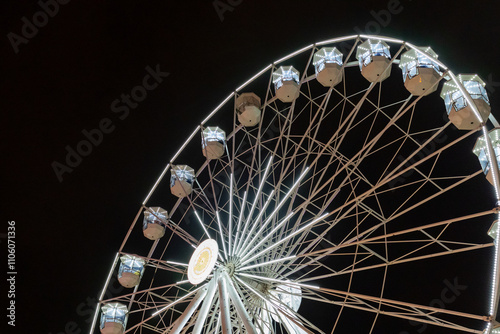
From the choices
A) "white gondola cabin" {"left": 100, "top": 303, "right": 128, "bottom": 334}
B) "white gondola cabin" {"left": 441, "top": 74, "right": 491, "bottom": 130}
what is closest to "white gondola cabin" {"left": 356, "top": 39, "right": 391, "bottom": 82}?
"white gondola cabin" {"left": 441, "top": 74, "right": 491, "bottom": 130}

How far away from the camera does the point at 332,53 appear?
11.4 m

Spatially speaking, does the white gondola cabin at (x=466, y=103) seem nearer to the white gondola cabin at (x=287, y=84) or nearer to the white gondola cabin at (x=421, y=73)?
the white gondola cabin at (x=421, y=73)

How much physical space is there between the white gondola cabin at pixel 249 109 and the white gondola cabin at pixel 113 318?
538 centimetres

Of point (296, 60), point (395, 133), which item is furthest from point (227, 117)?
point (395, 133)

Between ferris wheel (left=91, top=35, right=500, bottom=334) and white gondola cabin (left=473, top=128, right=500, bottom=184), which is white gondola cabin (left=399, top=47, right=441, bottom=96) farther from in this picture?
white gondola cabin (left=473, top=128, right=500, bottom=184)

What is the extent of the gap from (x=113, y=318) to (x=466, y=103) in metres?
8.97

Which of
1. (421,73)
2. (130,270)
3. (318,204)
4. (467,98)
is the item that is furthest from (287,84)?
(318,204)

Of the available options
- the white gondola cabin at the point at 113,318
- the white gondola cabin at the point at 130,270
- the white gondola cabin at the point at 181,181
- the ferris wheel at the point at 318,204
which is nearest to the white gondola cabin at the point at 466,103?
the ferris wheel at the point at 318,204

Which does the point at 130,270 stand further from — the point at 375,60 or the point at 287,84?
the point at 375,60

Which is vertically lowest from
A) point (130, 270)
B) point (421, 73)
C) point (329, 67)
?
point (130, 270)

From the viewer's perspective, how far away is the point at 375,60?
10.4m

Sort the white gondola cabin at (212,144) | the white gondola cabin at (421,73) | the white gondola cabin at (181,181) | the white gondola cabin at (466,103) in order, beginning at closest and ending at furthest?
1. the white gondola cabin at (466,103)
2. the white gondola cabin at (421,73)
3. the white gondola cabin at (212,144)
4. the white gondola cabin at (181,181)

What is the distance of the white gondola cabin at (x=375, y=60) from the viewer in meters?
10.4

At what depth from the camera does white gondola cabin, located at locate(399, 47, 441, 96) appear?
9.48 m
